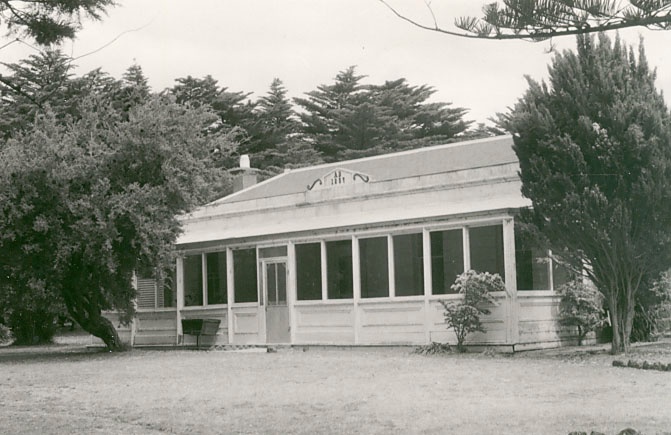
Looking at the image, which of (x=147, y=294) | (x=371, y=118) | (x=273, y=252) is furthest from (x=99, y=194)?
(x=371, y=118)

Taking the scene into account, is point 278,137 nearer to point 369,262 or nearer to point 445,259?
point 369,262

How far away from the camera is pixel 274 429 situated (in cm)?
929

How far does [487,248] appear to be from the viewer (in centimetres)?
1988

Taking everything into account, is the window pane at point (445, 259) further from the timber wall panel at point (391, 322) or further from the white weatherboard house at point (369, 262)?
the timber wall panel at point (391, 322)

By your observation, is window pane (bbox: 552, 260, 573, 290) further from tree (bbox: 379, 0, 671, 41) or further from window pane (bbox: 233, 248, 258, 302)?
tree (bbox: 379, 0, 671, 41)

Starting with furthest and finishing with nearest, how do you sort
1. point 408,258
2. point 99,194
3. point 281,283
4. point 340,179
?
point 340,179, point 281,283, point 99,194, point 408,258

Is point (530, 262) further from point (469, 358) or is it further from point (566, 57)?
point (566, 57)

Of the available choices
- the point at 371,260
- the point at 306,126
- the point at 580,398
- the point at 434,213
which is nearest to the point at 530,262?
the point at 434,213

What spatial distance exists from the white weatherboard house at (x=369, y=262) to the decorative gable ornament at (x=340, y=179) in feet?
0.13

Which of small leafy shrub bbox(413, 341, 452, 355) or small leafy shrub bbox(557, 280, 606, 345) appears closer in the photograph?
small leafy shrub bbox(413, 341, 452, 355)

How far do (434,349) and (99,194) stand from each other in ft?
26.8

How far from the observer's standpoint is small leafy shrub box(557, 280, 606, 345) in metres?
19.8

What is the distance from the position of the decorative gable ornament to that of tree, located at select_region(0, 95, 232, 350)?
11.3 feet

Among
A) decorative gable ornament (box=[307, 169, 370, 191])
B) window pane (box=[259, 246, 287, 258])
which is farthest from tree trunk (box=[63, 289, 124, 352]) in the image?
Answer: decorative gable ornament (box=[307, 169, 370, 191])
